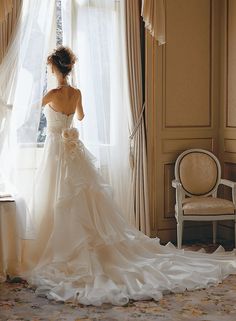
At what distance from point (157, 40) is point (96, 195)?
1.88 m

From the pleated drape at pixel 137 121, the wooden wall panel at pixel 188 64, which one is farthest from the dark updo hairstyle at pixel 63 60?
the wooden wall panel at pixel 188 64

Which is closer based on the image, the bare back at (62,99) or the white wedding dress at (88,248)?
the white wedding dress at (88,248)

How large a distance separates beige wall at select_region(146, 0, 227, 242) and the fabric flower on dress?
1204mm

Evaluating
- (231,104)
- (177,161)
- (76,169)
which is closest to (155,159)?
(177,161)

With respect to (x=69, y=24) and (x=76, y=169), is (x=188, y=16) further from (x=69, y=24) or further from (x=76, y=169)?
(x=76, y=169)

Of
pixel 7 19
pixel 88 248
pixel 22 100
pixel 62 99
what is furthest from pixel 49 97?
pixel 88 248

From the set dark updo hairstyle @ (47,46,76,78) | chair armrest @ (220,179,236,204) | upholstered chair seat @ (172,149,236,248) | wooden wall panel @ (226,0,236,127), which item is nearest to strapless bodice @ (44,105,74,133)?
dark updo hairstyle @ (47,46,76,78)

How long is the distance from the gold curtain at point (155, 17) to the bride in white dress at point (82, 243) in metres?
1.09

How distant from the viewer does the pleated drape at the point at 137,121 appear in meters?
5.55

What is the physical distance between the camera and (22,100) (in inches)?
188

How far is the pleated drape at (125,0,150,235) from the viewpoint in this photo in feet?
18.2

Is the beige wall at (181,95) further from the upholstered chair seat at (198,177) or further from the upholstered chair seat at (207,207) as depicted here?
the upholstered chair seat at (207,207)

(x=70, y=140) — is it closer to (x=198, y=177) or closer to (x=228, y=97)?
(x=198, y=177)

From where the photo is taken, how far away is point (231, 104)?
19.5ft
